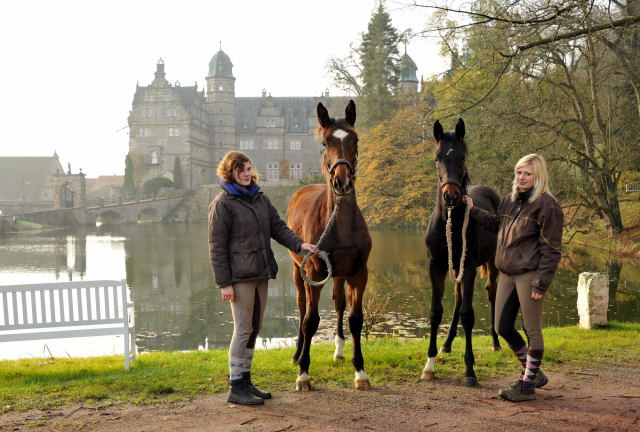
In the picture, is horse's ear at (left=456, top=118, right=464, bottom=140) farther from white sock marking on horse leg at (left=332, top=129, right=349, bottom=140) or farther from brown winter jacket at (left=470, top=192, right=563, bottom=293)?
white sock marking on horse leg at (left=332, top=129, right=349, bottom=140)

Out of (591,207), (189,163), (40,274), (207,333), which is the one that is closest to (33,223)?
(189,163)

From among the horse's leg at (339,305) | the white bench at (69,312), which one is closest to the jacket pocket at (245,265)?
the horse's leg at (339,305)

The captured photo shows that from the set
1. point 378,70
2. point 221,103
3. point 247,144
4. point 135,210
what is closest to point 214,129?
point 221,103

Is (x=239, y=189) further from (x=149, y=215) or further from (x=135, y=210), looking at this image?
(x=149, y=215)

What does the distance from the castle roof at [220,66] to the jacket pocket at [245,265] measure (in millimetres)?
62458

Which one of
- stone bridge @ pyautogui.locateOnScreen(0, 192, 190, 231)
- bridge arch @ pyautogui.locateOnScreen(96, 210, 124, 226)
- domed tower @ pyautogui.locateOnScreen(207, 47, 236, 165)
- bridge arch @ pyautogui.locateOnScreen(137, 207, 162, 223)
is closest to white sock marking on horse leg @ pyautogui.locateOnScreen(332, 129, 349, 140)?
stone bridge @ pyautogui.locateOnScreen(0, 192, 190, 231)

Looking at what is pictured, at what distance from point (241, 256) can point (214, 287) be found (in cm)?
1220

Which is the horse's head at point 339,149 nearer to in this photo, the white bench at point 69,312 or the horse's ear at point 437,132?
the horse's ear at point 437,132

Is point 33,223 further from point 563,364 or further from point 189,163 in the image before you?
point 563,364

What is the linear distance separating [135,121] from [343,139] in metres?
61.6

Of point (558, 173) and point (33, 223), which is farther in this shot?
point (33, 223)

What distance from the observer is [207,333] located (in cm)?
1103

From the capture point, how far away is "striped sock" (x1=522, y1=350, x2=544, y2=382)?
4.45 m

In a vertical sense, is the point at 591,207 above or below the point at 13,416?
above
